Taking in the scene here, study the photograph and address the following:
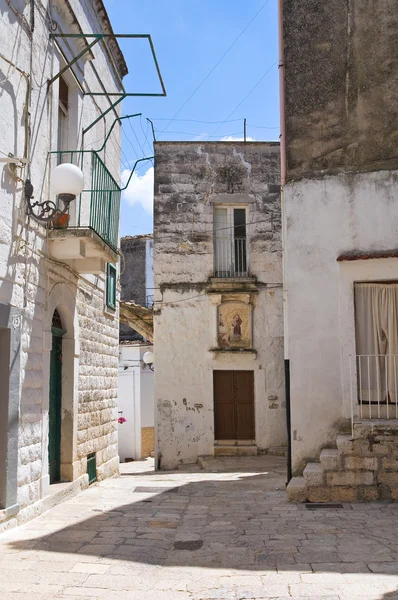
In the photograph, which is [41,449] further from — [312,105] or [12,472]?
[312,105]

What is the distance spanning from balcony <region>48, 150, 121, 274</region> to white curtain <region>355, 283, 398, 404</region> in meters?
3.57

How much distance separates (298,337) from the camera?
864cm

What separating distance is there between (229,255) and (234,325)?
1.86 metres

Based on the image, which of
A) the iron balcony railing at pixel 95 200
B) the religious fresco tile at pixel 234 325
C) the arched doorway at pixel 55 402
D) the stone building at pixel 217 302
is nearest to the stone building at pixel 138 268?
Answer: the stone building at pixel 217 302

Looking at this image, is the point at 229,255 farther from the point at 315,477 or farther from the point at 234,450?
the point at 315,477

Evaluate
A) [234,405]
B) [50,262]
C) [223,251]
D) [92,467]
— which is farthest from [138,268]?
[50,262]

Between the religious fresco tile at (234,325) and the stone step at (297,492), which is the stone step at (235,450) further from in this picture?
the stone step at (297,492)

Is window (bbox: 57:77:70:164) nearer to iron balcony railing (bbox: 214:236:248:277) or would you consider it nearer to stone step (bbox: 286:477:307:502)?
stone step (bbox: 286:477:307:502)

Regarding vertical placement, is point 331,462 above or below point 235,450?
above

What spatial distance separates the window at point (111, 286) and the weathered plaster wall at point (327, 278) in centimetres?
381

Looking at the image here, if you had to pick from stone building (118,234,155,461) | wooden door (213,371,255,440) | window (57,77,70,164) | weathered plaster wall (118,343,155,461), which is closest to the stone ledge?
window (57,77,70,164)

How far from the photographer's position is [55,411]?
877cm

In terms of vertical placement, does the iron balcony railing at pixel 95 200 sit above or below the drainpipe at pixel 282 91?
below

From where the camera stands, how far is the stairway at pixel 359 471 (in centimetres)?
775
